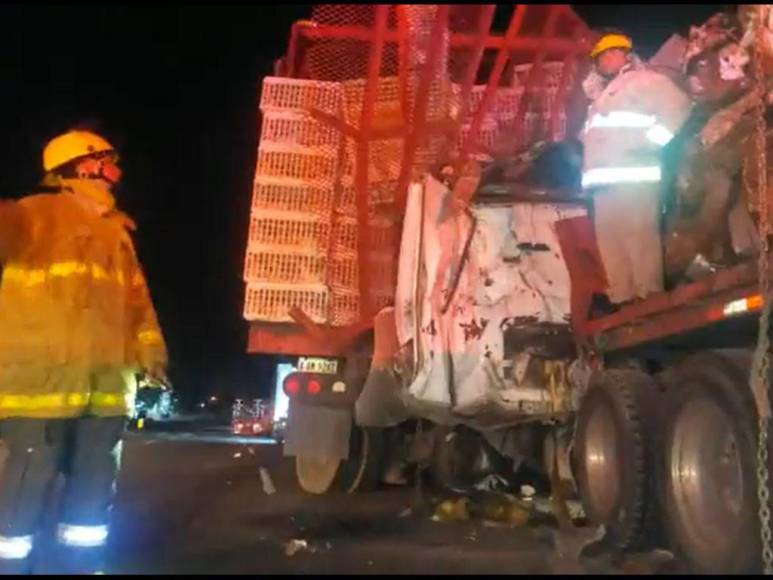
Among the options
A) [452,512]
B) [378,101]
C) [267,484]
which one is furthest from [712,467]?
[267,484]

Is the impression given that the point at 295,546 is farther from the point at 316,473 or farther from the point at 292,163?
the point at 292,163

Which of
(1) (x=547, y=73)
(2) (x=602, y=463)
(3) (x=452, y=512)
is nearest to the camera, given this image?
(2) (x=602, y=463)

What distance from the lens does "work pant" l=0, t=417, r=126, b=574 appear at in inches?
165

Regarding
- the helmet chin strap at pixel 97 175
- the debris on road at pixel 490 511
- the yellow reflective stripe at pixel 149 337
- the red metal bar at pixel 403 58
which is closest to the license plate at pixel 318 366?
the debris on road at pixel 490 511

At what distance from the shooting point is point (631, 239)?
5.74 metres

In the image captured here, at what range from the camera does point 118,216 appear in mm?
4688

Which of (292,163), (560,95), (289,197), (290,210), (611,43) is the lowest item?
(290,210)

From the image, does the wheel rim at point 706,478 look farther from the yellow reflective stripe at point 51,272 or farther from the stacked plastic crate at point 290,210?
the stacked plastic crate at point 290,210

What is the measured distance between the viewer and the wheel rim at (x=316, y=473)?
366 inches

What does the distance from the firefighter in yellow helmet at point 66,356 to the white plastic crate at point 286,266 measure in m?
4.06

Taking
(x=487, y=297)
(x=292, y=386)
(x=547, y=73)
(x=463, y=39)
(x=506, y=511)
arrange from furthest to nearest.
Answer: (x=547, y=73) → (x=292, y=386) → (x=463, y=39) → (x=506, y=511) → (x=487, y=297)

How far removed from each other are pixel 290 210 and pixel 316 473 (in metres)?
2.37

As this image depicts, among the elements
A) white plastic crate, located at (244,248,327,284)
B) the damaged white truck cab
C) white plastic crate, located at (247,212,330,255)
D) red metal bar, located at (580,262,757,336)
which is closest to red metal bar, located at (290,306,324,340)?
the damaged white truck cab

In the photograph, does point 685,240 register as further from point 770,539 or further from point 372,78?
point 372,78
